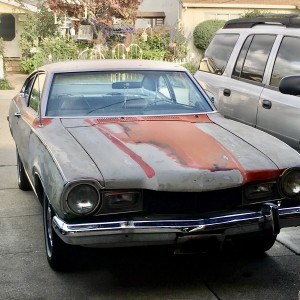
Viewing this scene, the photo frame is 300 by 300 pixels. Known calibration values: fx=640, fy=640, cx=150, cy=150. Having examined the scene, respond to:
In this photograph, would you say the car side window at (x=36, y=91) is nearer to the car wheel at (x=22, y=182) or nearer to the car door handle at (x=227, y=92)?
the car wheel at (x=22, y=182)

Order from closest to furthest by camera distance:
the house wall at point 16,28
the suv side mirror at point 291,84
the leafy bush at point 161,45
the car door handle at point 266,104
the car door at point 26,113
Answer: the car door at point 26,113
the suv side mirror at point 291,84
the car door handle at point 266,104
the leafy bush at point 161,45
the house wall at point 16,28

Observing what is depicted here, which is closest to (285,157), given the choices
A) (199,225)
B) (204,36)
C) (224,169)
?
(224,169)

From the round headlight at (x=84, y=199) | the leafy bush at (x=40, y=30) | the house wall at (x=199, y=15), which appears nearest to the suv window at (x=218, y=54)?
the round headlight at (x=84, y=199)

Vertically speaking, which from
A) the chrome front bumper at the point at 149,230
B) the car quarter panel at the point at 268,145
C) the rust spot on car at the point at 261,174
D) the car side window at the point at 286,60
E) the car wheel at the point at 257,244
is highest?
the car side window at the point at 286,60

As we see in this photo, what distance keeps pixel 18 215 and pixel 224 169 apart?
2.83m

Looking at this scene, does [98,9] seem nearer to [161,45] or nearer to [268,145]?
[161,45]

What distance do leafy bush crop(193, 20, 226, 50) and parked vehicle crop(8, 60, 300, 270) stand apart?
19.8 metres

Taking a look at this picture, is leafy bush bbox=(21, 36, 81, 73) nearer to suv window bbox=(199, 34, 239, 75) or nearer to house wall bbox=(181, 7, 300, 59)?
house wall bbox=(181, 7, 300, 59)

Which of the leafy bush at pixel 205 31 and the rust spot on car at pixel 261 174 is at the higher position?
the leafy bush at pixel 205 31

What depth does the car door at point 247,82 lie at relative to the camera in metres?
7.18

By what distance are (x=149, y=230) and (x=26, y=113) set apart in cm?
258

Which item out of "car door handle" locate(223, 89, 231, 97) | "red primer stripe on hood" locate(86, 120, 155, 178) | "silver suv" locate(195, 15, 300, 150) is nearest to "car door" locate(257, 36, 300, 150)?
"silver suv" locate(195, 15, 300, 150)

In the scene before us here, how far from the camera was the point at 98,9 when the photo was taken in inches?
823

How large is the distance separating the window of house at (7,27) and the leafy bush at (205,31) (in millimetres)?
7116
